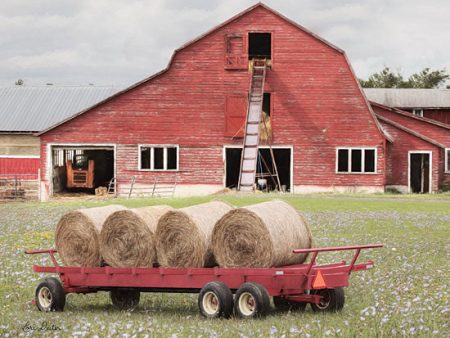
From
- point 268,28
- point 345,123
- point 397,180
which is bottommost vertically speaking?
point 397,180

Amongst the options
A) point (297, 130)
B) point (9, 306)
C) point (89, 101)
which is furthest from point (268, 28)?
point (9, 306)

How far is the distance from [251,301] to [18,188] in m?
44.5

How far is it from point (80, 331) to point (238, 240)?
2.93 metres

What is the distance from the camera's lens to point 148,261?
42.0 feet

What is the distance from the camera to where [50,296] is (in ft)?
42.6

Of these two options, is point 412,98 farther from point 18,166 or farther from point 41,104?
point 18,166

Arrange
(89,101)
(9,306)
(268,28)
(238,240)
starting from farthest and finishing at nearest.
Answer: (89,101) < (268,28) < (9,306) < (238,240)

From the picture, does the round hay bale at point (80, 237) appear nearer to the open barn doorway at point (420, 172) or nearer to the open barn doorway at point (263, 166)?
the open barn doorway at point (263, 166)

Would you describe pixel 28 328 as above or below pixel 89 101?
below

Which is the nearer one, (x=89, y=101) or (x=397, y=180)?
(x=397, y=180)

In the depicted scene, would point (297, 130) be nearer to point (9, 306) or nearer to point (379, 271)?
point (379, 271)

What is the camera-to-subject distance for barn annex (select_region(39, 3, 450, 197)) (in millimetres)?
50250

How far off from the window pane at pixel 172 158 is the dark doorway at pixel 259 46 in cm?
686
